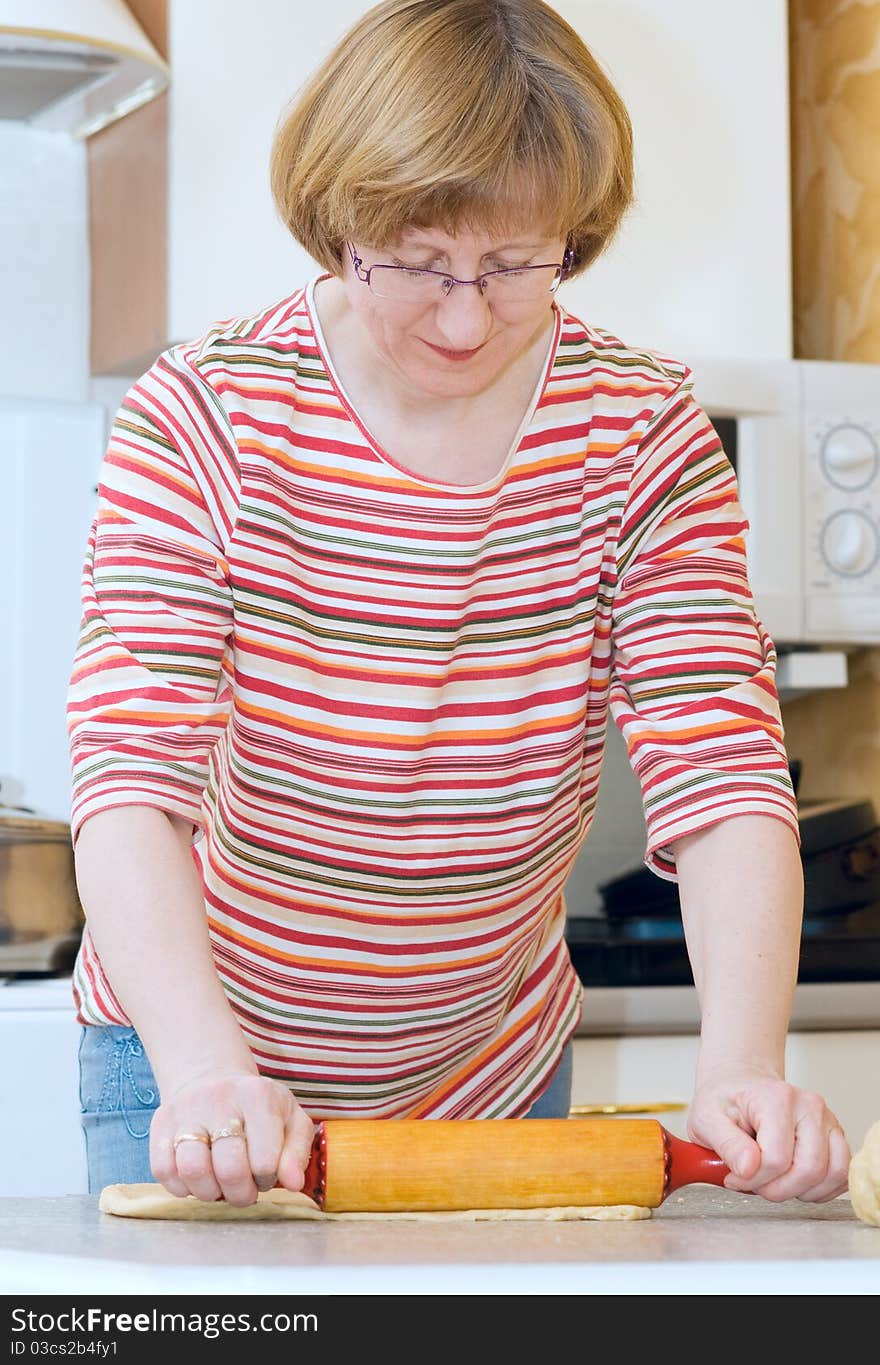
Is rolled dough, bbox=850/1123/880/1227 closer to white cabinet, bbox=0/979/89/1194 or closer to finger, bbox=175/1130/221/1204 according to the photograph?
finger, bbox=175/1130/221/1204

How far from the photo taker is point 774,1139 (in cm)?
76

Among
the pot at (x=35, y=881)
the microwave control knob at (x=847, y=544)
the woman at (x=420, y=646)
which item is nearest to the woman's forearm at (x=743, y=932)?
→ the woman at (x=420, y=646)

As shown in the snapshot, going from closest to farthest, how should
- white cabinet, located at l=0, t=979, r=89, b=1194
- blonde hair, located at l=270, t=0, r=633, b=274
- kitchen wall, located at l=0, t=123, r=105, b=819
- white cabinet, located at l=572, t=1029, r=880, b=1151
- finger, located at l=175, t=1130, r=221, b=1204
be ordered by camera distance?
finger, located at l=175, t=1130, r=221, b=1204 < blonde hair, located at l=270, t=0, r=633, b=274 < white cabinet, located at l=0, t=979, r=89, b=1194 < white cabinet, located at l=572, t=1029, r=880, b=1151 < kitchen wall, located at l=0, t=123, r=105, b=819

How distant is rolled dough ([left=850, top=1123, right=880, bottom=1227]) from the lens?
0.73 meters

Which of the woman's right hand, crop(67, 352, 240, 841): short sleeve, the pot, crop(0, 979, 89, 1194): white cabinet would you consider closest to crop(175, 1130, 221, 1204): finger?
the woman's right hand

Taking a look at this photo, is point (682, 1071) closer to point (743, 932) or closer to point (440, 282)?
point (743, 932)

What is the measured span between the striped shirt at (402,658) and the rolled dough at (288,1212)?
0.74 ft

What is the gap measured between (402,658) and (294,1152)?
312 mm

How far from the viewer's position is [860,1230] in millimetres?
724

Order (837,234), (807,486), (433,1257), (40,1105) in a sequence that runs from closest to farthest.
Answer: (433,1257) < (40,1105) < (807,486) < (837,234)

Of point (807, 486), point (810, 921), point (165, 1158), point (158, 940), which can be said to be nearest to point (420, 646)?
point (158, 940)

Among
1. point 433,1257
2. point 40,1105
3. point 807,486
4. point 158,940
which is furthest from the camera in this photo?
point 807,486

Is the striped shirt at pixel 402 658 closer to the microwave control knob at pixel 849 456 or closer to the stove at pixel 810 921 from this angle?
the stove at pixel 810 921

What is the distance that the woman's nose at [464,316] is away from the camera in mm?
840
